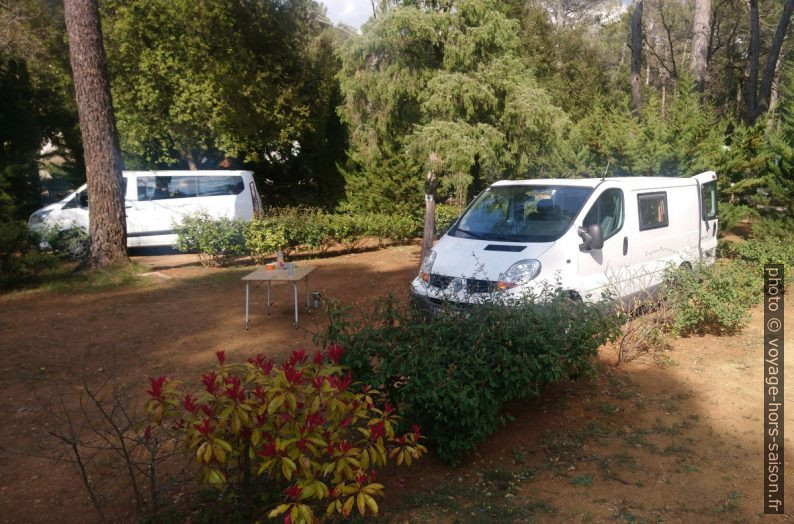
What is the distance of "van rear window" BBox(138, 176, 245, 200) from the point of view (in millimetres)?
14102

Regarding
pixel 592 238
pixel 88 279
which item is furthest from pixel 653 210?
pixel 88 279

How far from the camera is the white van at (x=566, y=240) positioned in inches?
243

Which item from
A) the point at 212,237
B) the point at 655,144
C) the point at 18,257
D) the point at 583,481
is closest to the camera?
the point at 583,481

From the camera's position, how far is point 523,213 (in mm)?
7086

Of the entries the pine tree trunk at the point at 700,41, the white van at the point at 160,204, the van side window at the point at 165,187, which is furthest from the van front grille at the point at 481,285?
the pine tree trunk at the point at 700,41

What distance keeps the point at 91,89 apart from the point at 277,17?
925 cm

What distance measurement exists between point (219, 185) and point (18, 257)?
523 centimetres

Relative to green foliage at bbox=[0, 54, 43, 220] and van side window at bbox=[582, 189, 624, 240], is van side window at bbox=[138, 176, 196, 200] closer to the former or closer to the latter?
green foliage at bbox=[0, 54, 43, 220]

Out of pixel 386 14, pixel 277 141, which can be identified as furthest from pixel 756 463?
pixel 277 141

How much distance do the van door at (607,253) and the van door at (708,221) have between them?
227cm

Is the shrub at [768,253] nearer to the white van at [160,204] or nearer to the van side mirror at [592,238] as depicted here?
the van side mirror at [592,238]

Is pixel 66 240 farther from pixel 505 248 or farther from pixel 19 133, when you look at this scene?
pixel 505 248

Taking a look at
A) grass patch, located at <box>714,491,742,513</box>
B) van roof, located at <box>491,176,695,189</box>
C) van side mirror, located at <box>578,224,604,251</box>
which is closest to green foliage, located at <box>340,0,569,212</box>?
van roof, located at <box>491,176,695,189</box>


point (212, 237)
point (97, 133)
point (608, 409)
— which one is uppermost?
point (97, 133)
